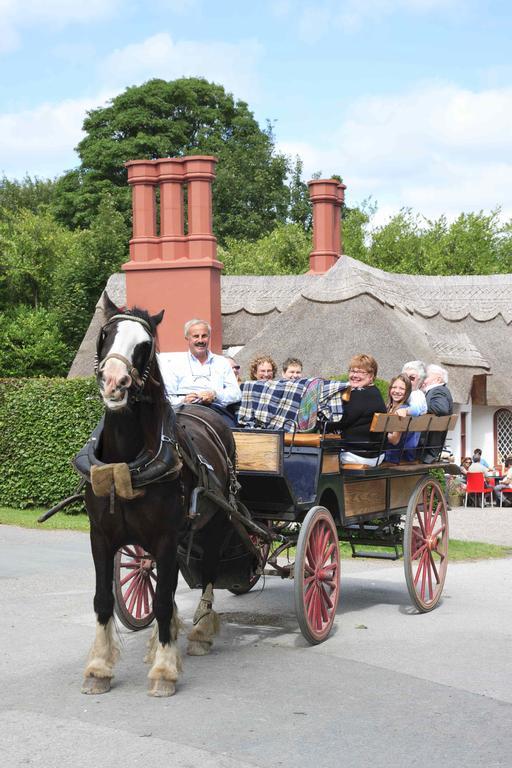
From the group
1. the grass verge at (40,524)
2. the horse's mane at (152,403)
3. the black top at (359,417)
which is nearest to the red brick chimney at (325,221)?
the grass verge at (40,524)

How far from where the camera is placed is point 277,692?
6203mm

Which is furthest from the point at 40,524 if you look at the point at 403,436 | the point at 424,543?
the point at 403,436

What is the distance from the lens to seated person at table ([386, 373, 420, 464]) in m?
9.13

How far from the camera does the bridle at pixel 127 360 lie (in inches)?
230

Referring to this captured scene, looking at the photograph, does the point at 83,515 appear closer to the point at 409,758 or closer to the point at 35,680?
the point at 35,680

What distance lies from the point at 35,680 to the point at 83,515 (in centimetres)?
1084

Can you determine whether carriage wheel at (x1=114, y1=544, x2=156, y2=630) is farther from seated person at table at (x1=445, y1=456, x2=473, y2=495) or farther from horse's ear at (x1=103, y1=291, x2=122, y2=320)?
seated person at table at (x1=445, y1=456, x2=473, y2=495)

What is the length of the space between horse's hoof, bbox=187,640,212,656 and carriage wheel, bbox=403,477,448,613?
1984 millimetres

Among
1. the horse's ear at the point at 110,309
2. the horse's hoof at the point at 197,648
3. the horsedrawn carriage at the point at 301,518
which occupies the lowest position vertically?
the horse's hoof at the point at 197,648

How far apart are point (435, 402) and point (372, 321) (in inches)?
641

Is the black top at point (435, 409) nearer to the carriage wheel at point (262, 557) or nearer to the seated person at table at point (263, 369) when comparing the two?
the seated person at table at point (263, 369)

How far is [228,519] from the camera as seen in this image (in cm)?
743

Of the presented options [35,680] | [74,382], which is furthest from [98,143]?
[35,680]

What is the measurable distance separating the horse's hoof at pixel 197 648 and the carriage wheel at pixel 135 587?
689mm
